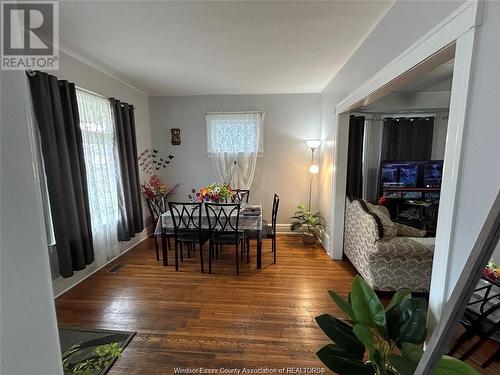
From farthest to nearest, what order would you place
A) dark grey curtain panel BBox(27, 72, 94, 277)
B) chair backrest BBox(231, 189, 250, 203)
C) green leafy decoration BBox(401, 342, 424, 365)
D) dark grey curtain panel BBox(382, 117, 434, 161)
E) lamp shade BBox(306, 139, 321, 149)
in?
dark grey curtain panel BBox(382, 117, 434, 161), lamp shade BBox(306, 139, 321, 149), chair backrest BBox(231, 189, 250, 203), dark grey curtain panel BBox(27, 72, 94, 277), green leafy decoration BBox(401, 342, 424, 365)

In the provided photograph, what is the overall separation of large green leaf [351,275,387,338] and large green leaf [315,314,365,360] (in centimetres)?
9

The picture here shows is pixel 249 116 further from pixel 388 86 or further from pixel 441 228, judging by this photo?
pixel 441 228

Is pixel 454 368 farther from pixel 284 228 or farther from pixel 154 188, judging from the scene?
pixel 154 188

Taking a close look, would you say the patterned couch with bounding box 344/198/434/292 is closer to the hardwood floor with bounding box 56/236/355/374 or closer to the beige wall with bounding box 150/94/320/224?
the hardwood floor with bounding box 56/236/355/374

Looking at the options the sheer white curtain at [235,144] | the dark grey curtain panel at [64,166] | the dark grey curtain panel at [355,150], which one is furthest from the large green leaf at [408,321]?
the sheer white curtain at [235,144]

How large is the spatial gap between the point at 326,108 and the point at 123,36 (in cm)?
298

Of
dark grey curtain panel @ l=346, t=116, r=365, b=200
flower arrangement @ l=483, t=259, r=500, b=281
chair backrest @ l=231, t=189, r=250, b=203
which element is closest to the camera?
flower arrangement @ l=483, t=259, r=500, b=281

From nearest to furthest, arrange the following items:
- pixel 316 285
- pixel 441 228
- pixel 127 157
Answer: pixel 441 228 < pixel 316 285 < pixel 127 157

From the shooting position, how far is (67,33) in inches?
84.7

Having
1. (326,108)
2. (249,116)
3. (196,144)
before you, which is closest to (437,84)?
(326,108)

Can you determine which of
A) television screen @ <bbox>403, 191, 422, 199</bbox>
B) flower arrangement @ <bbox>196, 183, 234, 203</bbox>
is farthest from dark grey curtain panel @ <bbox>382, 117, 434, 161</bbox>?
flower arrangement @ <bbox>196, 183, 234, 203</bbox>

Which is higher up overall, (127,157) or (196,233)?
(127,157)

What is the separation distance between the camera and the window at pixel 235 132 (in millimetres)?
4270

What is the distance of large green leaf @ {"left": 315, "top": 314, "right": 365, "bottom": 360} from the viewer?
114 centimetres
